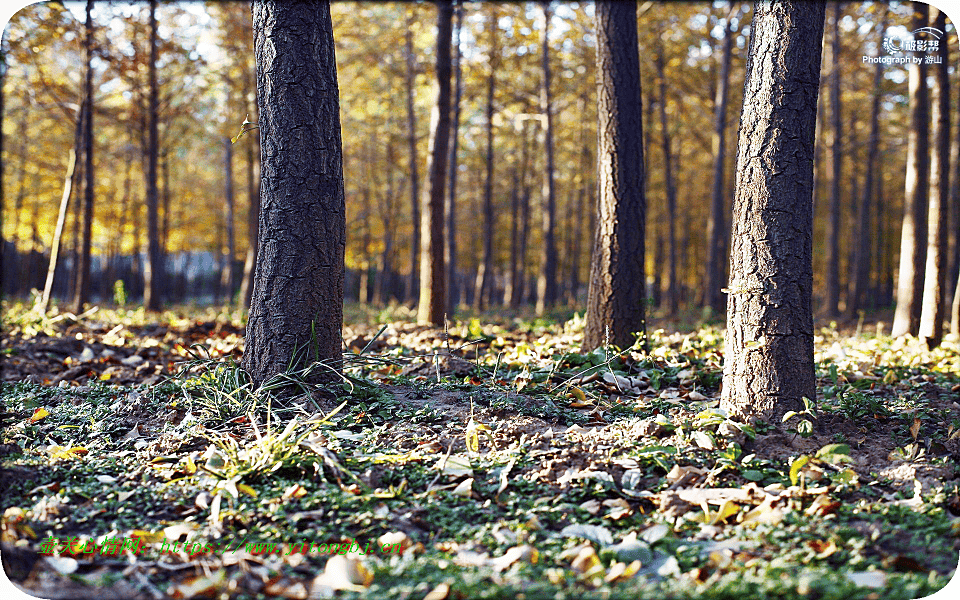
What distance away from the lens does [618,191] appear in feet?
19.2

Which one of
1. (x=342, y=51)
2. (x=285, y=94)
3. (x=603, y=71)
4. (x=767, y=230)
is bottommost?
(x=767, y=230)

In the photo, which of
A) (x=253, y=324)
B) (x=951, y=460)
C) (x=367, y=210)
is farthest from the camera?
(x=367, y=210)

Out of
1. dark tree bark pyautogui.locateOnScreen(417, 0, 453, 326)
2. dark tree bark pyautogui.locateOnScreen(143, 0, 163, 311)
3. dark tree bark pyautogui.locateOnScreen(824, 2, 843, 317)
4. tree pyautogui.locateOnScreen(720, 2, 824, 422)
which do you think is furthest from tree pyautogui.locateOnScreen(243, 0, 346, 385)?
dark tree bark pyautogui.locateOnScreen(824, 2, 843, 317)

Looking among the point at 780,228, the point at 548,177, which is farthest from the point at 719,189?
the point at 780,228

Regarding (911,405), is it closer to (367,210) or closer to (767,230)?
(767,230)

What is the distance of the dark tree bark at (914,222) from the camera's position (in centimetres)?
843

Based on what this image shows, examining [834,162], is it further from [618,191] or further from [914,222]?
[618,191]

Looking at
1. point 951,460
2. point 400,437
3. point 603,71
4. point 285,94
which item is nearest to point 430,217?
point 603,71

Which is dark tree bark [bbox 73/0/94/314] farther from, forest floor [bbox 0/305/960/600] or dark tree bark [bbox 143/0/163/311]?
forest floor [bbox 0/305/960/600]

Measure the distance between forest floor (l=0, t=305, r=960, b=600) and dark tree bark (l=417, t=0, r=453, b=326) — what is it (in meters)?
4.23

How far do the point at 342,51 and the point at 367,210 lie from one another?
26.4ft

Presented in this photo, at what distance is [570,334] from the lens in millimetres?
7074

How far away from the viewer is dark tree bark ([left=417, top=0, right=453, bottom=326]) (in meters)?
8.88

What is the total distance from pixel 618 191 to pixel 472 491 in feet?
12.3
